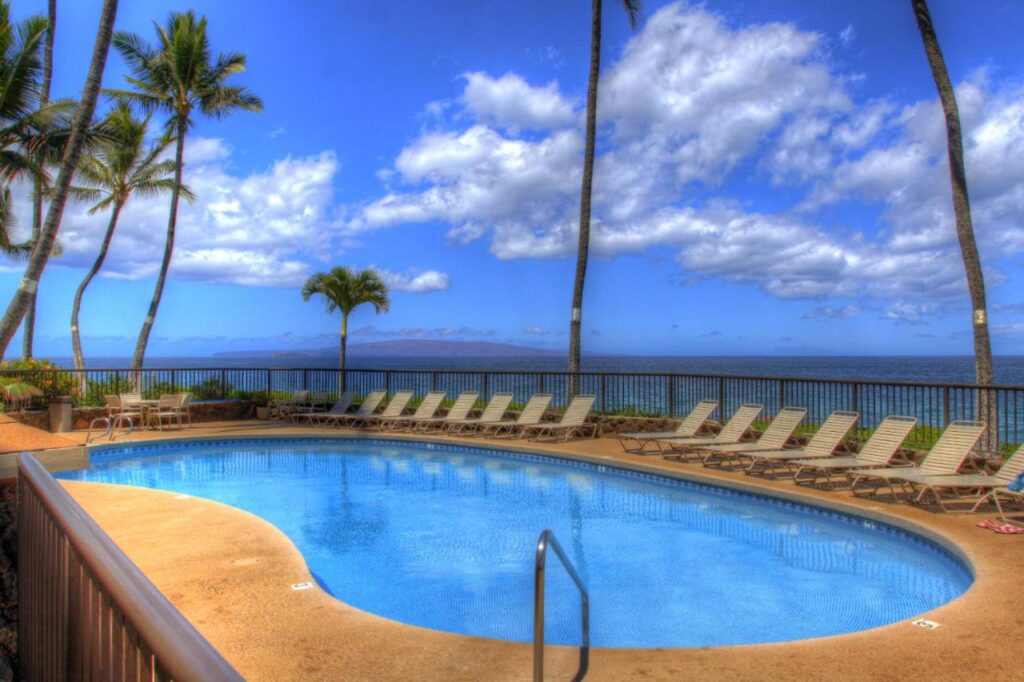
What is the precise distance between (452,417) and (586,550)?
7.05 m

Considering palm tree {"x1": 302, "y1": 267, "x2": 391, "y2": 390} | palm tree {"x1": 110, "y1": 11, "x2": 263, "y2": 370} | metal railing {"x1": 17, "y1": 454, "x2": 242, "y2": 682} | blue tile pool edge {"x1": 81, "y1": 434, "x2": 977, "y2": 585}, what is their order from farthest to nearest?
palm tree {"x1": 302, "y1": 267, "x2": 391, "y2": 390} → palm tree {"x1": 110, "y1": 11, "x2": 263, "y2": 370} → blue tile pool edge {"x1": 81, "y1": 434, "x2": 977, "y2": 585} → metal railing {"x1": 17, "y1": 454, "x2": 242, "y2": 682}

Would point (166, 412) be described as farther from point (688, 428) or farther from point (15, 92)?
point (688, 428)

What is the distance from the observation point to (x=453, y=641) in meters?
4.06

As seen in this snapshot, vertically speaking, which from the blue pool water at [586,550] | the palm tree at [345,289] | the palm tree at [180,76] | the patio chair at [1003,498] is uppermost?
the palm tree at [180,76]

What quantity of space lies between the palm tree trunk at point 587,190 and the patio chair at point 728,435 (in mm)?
4263

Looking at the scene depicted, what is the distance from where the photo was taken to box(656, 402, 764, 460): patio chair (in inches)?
410

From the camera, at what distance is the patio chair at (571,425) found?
12.7 meters

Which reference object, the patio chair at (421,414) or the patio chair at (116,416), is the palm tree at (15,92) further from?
the patio chair at (421,414)

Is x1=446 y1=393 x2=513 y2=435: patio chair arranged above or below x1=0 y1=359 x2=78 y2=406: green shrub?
below

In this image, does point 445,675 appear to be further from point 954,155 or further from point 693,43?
point 693,43

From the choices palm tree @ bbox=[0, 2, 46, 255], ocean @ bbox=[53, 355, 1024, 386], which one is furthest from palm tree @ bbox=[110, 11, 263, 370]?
ocean @ bbox=[53, 355, 1024, 386]

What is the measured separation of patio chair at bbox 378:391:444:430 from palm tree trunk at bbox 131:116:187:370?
29.4 ft

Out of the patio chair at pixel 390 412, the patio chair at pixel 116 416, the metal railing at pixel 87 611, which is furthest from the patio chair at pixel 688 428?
the patio chair at pixel 116 416

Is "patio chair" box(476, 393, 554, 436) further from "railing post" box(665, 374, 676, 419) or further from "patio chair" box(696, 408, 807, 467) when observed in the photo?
"patio chair" box(696, 408, 807, 467)
